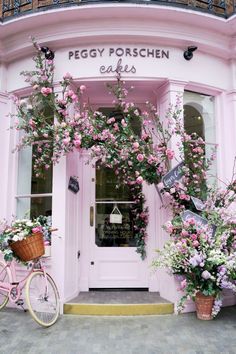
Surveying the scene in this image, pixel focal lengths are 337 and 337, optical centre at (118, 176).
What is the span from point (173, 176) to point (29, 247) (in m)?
2.08

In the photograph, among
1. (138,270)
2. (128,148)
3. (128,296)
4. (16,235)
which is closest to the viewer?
(16,235)

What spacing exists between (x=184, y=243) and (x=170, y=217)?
0.70 meters

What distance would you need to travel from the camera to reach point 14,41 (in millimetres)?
5164

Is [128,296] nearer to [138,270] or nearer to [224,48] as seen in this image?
[138,270]

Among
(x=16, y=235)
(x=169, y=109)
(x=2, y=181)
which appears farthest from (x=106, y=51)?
(x=16, y=235)

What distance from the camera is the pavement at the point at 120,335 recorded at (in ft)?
11.3

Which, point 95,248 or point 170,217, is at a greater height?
point 170,217

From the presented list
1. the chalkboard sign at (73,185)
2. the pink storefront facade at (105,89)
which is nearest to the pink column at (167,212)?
the pink storefront facade at (105,89)

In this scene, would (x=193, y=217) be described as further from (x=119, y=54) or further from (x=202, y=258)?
(x=119, y=54)

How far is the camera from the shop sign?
4859 mm

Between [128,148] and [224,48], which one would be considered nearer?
[128,148]

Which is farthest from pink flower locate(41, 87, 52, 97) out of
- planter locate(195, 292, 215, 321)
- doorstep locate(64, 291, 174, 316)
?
planter locate(195, 292, 215, 321)

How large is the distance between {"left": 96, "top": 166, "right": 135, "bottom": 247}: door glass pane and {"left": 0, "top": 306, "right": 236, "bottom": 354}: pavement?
50.0 inches

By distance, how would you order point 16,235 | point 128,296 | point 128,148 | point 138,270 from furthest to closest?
point 138,270 → point 128,296 → point 128,148 → point 16,235
